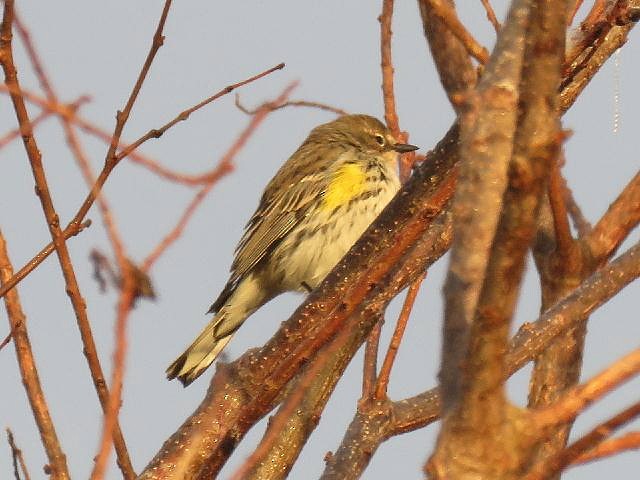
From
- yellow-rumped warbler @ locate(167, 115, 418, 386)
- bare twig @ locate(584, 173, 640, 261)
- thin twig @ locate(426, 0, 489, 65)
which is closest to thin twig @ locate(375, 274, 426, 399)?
bare twig @ locate(584, 173, 640, 261)

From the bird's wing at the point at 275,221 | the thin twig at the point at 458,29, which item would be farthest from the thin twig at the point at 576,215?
the bird's wing at the point at 275,221

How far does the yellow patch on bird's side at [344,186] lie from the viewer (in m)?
8.42

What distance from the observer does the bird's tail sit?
681cm

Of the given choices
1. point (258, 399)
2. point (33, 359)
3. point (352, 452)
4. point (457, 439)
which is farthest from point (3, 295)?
point (457, 439)

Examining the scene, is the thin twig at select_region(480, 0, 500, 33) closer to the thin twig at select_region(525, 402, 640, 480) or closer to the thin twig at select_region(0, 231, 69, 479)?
the thin twig at select_region(0, 231, 69, 479)

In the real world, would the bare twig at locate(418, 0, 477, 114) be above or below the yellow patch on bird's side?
below

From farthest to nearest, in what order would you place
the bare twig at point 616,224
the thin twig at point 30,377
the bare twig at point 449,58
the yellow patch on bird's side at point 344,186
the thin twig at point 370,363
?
the yellow patch on bird's side at point 344,186 → the bare twig at point 449,58 → the bare twig at point 616,224 → the thin twig at point 370,363 → the thin twig at point 30,377

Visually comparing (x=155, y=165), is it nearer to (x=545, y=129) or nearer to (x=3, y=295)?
(x=3, y=295)

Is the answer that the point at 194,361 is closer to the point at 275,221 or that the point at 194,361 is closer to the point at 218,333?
the point at 218,333

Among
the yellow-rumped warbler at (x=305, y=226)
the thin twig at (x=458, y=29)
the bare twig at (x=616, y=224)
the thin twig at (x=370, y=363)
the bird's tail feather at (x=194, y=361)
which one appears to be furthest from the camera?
the yellow-rumped warbler at (x=305, y=226)

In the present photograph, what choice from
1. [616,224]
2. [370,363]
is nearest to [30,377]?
[370,363]

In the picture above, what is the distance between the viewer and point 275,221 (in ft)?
28.6

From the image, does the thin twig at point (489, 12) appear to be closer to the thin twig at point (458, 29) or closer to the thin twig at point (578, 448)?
the thin twig at point (458, 29)

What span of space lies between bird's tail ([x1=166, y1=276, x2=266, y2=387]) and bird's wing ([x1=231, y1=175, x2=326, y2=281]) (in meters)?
0.15
